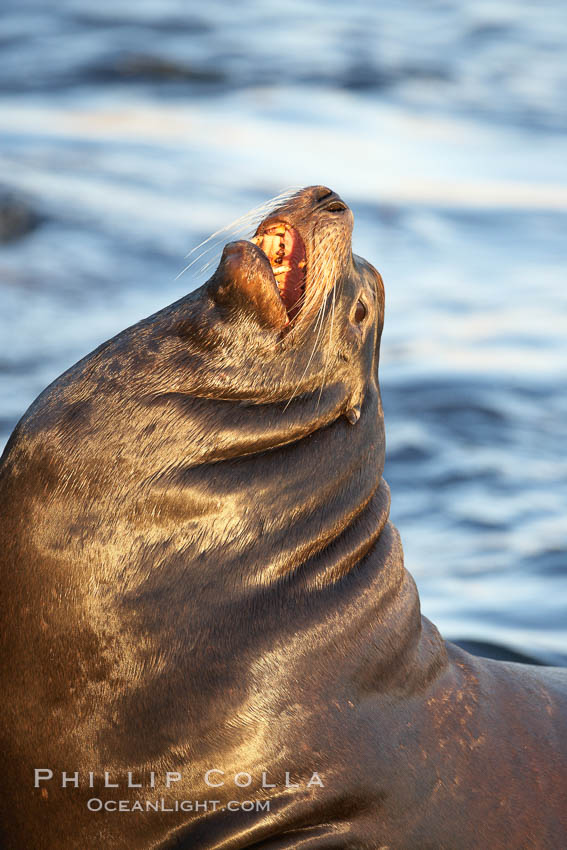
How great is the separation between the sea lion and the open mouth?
53 millimetres

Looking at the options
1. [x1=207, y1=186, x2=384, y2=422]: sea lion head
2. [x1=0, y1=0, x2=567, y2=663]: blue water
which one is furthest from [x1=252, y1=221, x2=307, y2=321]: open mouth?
[x1=0, y1=0, x2=567, y2=663]: blue water

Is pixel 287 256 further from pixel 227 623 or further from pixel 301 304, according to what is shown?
pixel 227 623

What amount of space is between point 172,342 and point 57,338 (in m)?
7.10

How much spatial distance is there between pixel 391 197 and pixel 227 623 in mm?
11624

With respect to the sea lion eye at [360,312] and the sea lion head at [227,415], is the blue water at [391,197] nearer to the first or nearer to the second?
the sea lion eye at [360,312]

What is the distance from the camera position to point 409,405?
32.5ft

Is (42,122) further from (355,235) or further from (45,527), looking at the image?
(45,527)

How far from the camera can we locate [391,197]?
49.2 feet

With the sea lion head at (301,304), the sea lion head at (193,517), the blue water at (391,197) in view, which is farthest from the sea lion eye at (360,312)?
the blue water at (391,197)

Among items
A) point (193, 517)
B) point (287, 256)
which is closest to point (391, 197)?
point (287, 256)

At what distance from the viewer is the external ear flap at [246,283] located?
3963mm

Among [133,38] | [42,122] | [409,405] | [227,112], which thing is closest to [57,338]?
[409,405]

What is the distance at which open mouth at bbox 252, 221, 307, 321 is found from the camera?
4344mm

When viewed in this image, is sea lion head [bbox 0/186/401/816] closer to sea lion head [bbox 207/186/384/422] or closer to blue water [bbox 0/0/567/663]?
sea lion head [bbox 207/186/384/422]
